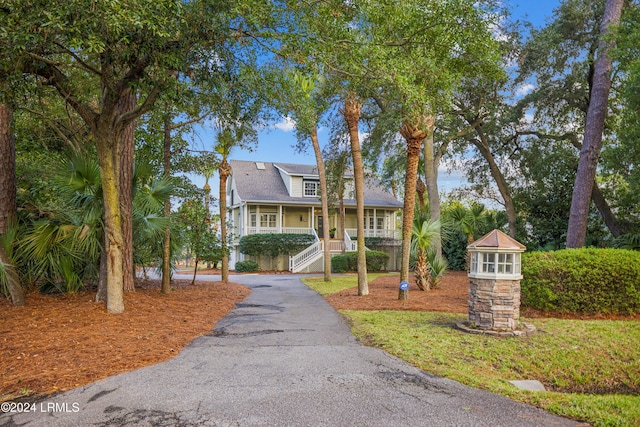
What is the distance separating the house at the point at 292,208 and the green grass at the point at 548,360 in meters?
18.1

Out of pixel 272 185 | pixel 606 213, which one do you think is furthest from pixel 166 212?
pixel 272 185

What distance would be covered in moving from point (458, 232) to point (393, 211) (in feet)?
27.5

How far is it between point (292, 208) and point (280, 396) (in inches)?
1001

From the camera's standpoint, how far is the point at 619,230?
15766 millimetres

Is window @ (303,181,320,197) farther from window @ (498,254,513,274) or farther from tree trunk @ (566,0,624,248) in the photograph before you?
window @ (498,254,513,274)

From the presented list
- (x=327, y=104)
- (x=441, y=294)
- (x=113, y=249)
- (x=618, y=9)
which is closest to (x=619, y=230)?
(x=618, y=9)

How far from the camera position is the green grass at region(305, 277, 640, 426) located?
4113 mm

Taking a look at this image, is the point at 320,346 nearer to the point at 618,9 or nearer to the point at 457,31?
the point at 457,31

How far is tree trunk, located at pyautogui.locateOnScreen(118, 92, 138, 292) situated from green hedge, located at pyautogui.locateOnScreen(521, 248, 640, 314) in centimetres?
903

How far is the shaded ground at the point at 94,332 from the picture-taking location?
181 inches

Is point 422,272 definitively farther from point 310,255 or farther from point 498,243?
point 310,255

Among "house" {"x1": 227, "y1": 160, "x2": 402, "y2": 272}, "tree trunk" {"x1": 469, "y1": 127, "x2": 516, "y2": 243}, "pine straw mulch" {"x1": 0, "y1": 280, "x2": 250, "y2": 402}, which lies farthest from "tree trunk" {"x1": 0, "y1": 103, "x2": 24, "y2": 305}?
"house" {"x1": 227, "y1": 160, "x2": 402, "y2": 272}

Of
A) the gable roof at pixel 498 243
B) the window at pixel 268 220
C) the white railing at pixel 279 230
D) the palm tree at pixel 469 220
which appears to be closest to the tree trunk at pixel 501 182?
the palm tree at pixel 469 220

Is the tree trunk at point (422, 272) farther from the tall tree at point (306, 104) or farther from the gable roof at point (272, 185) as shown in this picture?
the gable roof at point (272, 185)
